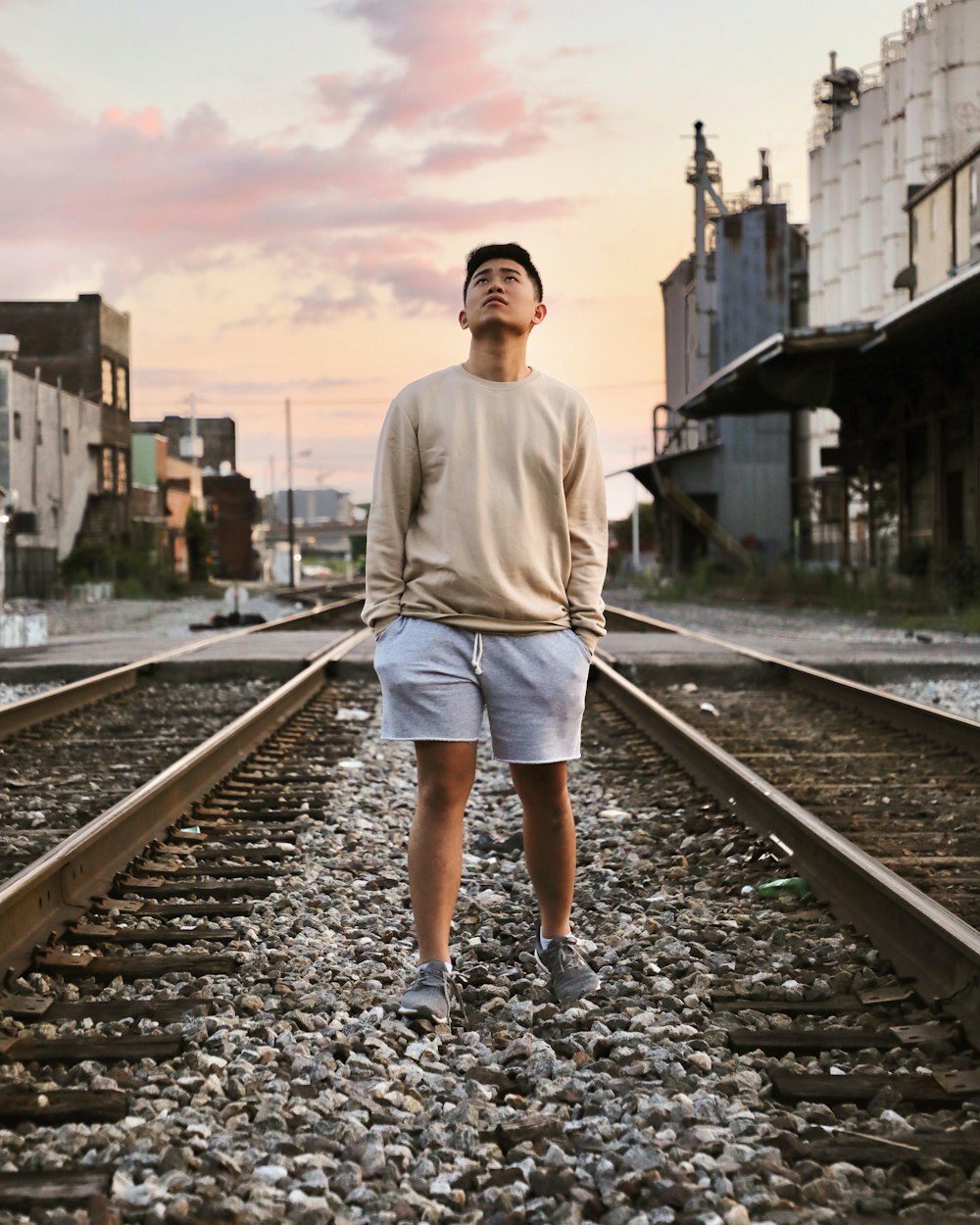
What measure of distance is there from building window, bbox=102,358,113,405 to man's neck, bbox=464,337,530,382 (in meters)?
56.4

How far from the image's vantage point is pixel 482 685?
139 inches

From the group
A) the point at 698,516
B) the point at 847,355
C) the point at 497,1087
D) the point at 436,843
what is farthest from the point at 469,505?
the point at 698,516

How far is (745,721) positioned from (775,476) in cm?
3532

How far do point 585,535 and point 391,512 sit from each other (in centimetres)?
49

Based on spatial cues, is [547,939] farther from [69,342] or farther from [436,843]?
[69,342]

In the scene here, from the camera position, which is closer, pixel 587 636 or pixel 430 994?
pixel 430 994

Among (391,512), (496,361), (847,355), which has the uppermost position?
(847,355)

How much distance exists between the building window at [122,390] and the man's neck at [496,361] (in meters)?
58.1

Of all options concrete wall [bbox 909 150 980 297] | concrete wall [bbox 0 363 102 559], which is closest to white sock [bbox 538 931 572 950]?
concrete wall [bbox 909 150 980 297]

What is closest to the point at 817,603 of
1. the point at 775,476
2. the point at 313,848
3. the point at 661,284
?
the point at 775,476

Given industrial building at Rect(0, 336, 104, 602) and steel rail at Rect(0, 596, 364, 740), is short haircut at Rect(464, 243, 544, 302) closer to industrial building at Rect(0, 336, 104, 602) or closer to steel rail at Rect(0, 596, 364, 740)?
steel rail at Rect(0, 596, 364, 740)

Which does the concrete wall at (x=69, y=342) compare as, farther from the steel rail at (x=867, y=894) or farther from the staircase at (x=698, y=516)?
the steel rail at (x=867, y=894)

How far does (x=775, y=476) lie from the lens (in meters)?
44.2

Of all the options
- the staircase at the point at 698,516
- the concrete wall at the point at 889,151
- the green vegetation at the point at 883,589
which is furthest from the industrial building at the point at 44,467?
the concrete wall at the point at 889,151
